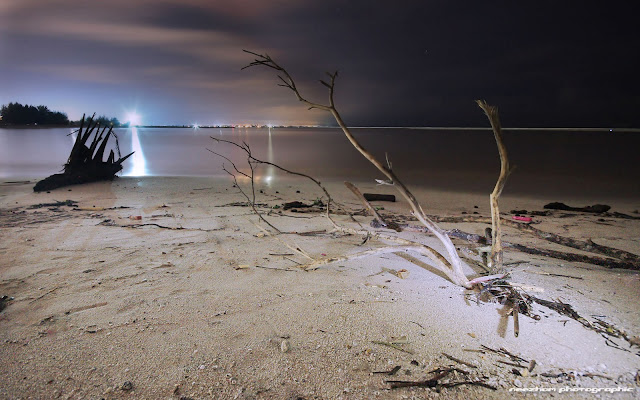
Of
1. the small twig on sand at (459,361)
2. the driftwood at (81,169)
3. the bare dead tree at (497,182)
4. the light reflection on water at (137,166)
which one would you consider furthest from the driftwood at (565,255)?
the light reflection on water at (137,166)

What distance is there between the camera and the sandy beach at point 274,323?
1919mm

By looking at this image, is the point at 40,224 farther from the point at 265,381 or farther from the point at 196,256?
the point at 265,381

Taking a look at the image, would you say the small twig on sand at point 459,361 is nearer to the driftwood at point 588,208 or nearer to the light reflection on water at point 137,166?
the driftwood at point 588,208

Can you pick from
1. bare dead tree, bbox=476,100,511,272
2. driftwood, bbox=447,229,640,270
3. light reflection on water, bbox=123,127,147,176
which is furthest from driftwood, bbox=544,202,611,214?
light reflection on water, bbox=123,127,147,176

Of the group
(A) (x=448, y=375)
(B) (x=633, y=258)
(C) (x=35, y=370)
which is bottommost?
(C) (x=35, y=370)

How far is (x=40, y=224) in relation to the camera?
16.7ft

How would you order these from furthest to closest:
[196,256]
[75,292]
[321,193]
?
[321,193], [196,256], [75,292]

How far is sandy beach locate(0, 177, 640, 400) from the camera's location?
1.92 m

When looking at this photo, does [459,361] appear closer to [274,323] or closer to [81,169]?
[274,323]

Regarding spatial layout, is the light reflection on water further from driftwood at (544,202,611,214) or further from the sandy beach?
driftwood at (544,202,611,214)

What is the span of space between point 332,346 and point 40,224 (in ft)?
16.4

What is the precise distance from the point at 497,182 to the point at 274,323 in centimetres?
187

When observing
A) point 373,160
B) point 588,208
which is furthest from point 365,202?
point 588,208

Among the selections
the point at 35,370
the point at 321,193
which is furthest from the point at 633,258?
the point at 321,193
